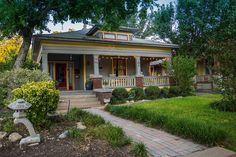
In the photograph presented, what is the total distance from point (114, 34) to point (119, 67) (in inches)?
121

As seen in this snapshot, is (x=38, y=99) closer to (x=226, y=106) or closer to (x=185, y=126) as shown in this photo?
(x=185, y=126)

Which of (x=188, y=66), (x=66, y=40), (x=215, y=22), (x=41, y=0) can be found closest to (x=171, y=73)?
Result: (x=188, y=66)

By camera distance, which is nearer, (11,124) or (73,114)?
(11,124)

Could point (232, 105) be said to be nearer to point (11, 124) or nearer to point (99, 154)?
point (99, 154)

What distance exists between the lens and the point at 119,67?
2012 centimetres

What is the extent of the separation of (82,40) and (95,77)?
2.68 m

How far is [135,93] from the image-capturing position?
14.7 metres

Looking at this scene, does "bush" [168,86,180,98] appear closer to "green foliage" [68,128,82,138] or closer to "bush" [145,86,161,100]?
"bush" [145,86,161,100]

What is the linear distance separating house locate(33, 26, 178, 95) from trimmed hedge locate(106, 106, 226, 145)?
6359mm

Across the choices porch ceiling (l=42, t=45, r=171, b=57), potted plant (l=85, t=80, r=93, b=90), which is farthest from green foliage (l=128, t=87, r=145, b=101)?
porch ceiling (l=42, t=45, r=171, b=57)

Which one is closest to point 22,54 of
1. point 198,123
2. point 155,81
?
point 155,81

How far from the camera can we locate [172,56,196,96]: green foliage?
1566cm

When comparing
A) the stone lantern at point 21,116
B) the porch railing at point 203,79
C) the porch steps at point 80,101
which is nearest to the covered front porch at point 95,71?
Answer: the porch steps at point 80,101

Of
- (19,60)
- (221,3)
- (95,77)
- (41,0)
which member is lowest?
(95,77)
